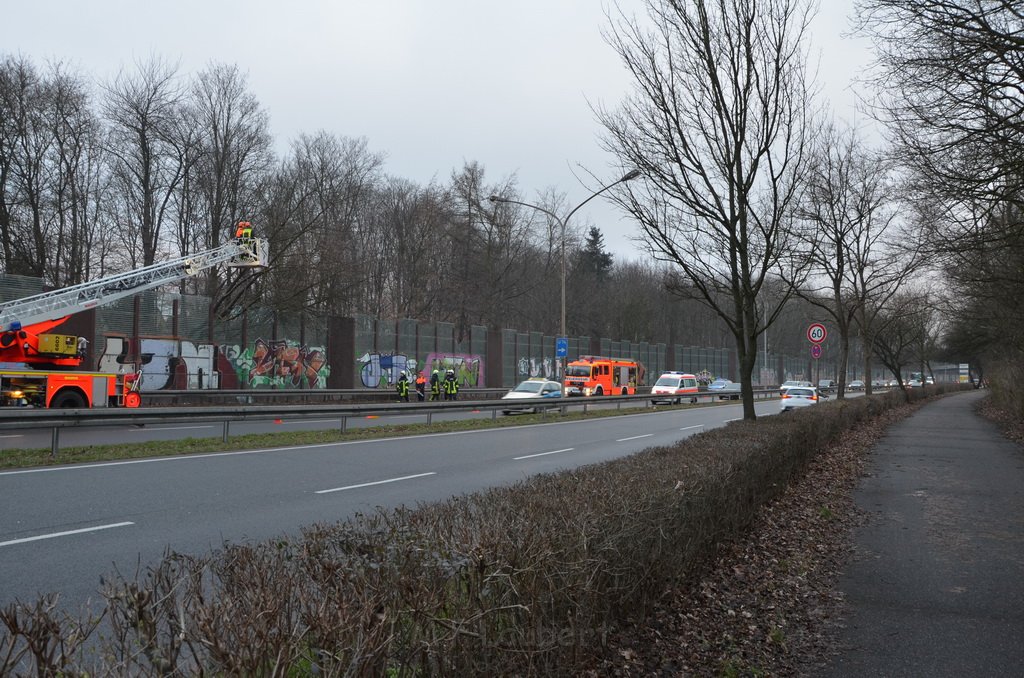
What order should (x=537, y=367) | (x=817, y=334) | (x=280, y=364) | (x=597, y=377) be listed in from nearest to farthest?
(x=817, y=334) → (x=280, y=364) → (x=597, y=377) → (x=537, y=367)

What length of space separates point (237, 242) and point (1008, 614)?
27.3 meters

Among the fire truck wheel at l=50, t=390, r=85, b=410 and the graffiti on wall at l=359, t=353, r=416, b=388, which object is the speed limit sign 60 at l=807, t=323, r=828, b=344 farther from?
the graffiti on wall at l=359, t=353, r=416, b=388

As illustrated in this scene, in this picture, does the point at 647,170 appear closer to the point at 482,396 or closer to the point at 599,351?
the point at 482,396

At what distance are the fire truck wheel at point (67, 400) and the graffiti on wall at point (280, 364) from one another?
40.0 feet

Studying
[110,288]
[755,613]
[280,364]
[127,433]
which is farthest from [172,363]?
[755,613]

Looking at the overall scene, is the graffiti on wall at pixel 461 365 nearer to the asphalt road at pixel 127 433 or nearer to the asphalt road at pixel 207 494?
the asphalt road at pixel 127 433

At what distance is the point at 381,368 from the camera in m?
40.1

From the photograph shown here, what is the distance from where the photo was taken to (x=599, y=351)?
59281 mm

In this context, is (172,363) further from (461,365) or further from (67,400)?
(461,365)

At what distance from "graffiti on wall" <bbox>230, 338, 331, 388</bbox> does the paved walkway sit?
26.9m

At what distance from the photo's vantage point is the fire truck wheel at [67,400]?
66.5ft

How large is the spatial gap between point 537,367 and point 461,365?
8.75 meters

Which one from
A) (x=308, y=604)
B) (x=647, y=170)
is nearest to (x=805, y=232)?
(x=647, y=170)

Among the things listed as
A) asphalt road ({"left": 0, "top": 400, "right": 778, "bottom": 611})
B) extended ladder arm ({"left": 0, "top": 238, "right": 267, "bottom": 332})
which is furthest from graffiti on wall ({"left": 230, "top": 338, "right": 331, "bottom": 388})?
asphalt road ({"left": 0, "top": 400, "right": 778, "bottom": 611})
